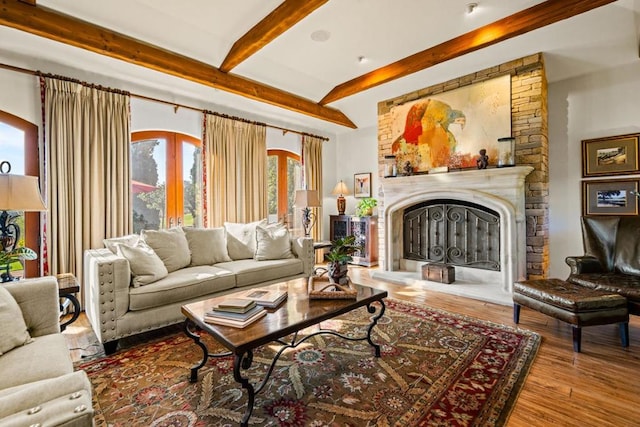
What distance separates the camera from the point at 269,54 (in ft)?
12.6

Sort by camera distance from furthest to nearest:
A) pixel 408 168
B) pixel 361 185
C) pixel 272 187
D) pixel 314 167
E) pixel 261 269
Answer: pixel 361 185 < pixel 314 167 < pixel 272 187 < pixel 408 168 < pixel 261 269

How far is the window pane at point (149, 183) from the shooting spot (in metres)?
4.02

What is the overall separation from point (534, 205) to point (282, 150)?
4.00 meters

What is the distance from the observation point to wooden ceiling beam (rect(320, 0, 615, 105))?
9.52 ft

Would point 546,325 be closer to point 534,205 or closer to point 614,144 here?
point 534,205

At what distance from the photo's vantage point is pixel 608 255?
3156 millimetres

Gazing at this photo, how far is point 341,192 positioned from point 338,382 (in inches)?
176

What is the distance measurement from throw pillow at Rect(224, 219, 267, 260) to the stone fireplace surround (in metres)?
2.04

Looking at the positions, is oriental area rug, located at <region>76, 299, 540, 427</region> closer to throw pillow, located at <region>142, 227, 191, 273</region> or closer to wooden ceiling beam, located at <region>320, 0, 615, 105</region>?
throw pillow, located at <region>142, 227, 191, 273</region>

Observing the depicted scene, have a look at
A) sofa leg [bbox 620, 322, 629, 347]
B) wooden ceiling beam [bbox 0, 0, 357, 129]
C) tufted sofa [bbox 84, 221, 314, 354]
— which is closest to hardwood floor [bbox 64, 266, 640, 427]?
sofa leg [bbox 620, 322, 629, 347]

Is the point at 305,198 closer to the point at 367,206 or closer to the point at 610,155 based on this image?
the point at 367,206

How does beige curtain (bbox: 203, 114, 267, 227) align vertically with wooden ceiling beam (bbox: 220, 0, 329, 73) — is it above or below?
below

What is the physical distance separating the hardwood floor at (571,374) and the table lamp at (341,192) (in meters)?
3.33

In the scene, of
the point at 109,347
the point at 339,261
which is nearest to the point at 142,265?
the point at 109,347
